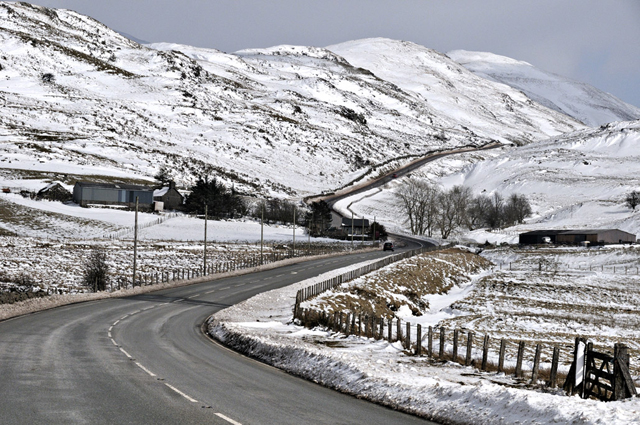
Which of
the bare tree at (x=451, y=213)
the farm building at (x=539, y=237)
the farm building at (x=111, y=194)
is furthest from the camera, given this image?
the bare tree at (x=451, y=213)

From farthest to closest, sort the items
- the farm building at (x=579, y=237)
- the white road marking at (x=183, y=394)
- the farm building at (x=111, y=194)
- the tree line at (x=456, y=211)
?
the tree line at (x=456, y=211)
the farm building at (x=111, y=194)
the farm building at (x=579, y=237)
the white road marking at (x=183, y=394)

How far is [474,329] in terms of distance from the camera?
123ft

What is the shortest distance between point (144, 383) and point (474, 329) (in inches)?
1029

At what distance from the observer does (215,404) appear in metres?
13.2

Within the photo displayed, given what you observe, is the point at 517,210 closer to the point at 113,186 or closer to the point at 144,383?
the point at 113,186

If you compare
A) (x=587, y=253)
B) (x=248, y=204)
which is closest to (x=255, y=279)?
(x=587, y=253)

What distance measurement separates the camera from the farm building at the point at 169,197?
13400cm

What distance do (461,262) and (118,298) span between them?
1930 inches

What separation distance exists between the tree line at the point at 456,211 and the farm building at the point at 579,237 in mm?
30962

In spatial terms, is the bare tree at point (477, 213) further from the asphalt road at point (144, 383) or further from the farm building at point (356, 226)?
the asphalt road at point (144, 383)

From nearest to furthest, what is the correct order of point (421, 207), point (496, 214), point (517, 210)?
point (421, 207) → point (496, 214) → point (517, 210)

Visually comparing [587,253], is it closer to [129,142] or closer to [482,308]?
[482,308]

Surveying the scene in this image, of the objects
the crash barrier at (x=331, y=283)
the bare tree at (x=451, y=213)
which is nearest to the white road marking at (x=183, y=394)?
the crash barrier at (x=331, y=283)

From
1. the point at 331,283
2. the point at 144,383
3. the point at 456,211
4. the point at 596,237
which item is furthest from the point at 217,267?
the point at 456,211
